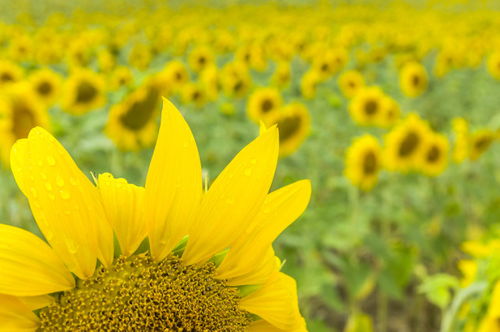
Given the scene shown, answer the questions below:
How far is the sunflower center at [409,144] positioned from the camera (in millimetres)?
3152

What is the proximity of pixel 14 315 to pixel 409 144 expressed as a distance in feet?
9.63

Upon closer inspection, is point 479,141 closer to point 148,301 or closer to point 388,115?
point 388,115

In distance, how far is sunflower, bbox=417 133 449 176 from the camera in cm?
318

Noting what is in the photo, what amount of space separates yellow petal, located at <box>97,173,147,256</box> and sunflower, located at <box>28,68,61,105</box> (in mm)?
2593

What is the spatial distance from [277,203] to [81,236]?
0.59ft

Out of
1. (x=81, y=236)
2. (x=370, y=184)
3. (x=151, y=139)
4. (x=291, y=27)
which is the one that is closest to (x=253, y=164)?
(x=81, y=236)

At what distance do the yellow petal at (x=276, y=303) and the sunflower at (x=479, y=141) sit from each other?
2800mm

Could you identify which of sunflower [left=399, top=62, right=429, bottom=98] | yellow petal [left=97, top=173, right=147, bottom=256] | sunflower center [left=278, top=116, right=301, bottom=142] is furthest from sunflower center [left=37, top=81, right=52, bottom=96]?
sunflower [left=399, top=62, right=429, bottom=98]

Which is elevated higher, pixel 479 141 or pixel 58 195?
pixel 58 195

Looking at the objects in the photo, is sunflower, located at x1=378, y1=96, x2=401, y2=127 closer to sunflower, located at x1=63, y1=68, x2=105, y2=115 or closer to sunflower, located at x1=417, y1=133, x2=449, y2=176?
sunflower, located at x1=417, y1=133, x2=449, y2=176

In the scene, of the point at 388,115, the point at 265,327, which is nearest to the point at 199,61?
the point at 388,115

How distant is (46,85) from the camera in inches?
118

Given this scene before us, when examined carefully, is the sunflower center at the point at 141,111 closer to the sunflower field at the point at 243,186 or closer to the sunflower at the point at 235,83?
the sunflower field at the point at 243,186

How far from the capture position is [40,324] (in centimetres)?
49
